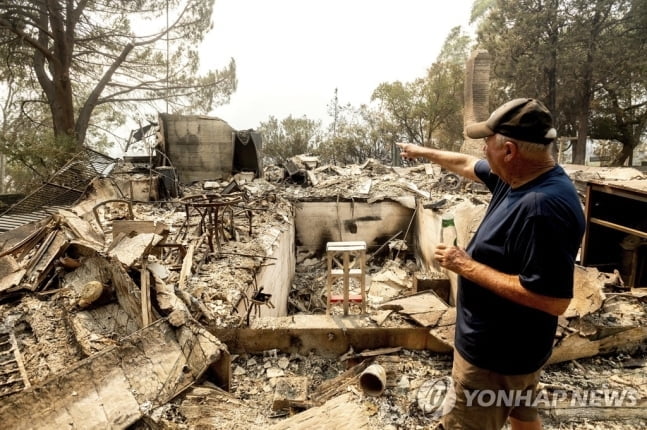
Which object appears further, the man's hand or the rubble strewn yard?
the rubble strewn yard

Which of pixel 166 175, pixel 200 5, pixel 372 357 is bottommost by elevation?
pixel 372 357

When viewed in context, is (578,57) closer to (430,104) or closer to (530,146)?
(430,104)

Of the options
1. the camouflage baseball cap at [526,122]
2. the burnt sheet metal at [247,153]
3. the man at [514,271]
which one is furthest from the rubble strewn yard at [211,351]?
the burnt sheet metal at [247,153]

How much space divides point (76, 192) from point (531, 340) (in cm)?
853

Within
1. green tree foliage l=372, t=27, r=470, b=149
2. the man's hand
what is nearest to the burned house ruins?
the man's hand

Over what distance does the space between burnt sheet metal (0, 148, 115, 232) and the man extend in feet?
22.1

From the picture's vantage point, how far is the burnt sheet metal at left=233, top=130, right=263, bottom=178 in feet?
41.8

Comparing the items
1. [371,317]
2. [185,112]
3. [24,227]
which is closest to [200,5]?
[185,112]

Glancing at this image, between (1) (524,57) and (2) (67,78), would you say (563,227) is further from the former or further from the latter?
(1) (524,57)

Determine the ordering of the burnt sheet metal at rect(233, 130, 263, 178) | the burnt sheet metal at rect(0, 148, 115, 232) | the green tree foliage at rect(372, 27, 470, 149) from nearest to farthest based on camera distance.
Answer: the burnt sheet metal at rect(0, 148, 115, 232) → the burnt sheet metal at rect(233, 130, 263, 178) → the green tree foliage at rect(372, 27, 470, 149)

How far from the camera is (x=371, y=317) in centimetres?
341

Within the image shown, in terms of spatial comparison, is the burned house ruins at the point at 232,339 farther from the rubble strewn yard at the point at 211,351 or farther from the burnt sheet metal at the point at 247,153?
the burnt sheet metal at the point at 247,153

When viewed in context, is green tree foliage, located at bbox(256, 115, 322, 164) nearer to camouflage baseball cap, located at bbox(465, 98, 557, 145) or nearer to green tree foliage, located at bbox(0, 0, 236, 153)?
green tree foliage, located at bbox(0, 0, 236, 153)

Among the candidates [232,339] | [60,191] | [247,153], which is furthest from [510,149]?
[247,153]
